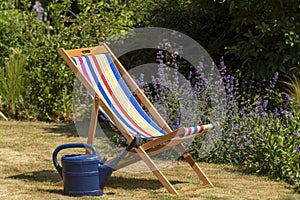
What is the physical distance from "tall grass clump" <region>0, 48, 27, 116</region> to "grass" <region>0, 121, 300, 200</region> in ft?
5.13

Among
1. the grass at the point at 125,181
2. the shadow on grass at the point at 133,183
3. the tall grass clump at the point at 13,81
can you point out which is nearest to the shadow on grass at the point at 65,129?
the grass at the point at 125,181

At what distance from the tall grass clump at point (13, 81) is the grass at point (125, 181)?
5.13ft

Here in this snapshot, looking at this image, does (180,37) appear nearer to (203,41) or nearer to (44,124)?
(203,41)

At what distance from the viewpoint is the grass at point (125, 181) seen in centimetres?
541

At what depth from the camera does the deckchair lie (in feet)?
17.7

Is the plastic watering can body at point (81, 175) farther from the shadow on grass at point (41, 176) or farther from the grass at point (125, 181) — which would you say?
the shadow on grass at point (41, 176)

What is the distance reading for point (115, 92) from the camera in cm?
615

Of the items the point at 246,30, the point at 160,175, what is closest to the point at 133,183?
the point at 160,175

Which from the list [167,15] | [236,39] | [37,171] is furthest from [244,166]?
[167,15]

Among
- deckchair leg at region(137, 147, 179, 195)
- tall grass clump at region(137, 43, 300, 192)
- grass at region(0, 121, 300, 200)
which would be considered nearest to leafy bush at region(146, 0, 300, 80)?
tall grass clump at region(137, 43, 300, 192)

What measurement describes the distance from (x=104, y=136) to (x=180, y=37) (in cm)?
163

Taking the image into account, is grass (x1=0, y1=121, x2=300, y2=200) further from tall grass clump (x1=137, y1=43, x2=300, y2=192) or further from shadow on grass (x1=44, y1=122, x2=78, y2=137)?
shadow on grass (x1=44, y1=122, x2=78, y2=137)

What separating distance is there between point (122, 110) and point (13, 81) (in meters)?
3.34

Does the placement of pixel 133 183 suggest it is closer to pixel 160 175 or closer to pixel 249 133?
pixel 160 175
